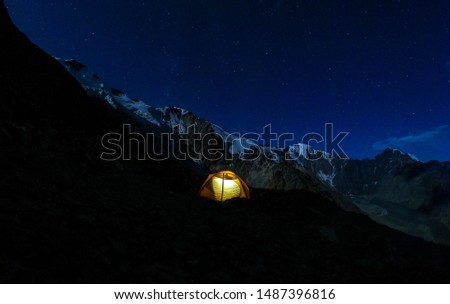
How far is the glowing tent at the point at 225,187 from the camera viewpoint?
1008 inches

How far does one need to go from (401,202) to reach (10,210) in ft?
628

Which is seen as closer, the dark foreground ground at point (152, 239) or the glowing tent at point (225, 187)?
the dark foreground ground at point (152, 239)

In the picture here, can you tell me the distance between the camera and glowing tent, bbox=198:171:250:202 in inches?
1008

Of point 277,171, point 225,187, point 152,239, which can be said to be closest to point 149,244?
point 152,239

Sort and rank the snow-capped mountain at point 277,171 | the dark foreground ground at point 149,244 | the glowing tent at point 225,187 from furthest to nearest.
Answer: the snow-capped mountain at point 277,171 → the glowing tent at point 225,187 → the dark foreground ground at point 149,244

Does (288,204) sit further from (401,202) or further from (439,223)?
(401,202)

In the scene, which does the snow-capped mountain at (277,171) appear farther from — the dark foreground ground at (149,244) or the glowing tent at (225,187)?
the dark foreground ground at (149,244)

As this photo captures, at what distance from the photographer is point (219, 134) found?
113 metres

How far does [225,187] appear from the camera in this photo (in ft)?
86.6

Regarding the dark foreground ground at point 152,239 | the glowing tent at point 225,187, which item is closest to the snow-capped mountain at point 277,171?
the glowing tent at point 225,187

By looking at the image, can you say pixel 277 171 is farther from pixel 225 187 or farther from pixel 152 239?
pixel 152 239

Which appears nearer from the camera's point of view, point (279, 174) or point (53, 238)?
point (53, 238)

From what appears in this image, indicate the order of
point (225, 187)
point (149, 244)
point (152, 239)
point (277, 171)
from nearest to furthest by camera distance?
point (149, 244)
point (152, 239)
point (225, 187)
point (277, 171)
